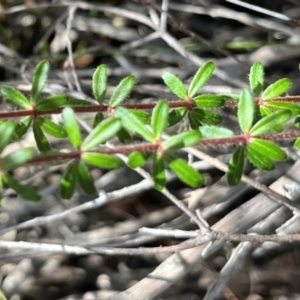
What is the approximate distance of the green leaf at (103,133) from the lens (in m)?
0.66

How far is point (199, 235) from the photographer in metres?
0.94

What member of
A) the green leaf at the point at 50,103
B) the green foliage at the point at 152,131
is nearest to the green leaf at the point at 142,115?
the green foliage at the point at 152,131

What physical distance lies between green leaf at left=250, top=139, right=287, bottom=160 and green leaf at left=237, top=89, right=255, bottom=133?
1.0 inches

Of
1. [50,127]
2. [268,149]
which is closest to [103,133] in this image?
[50,127]

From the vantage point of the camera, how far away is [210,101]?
81cm

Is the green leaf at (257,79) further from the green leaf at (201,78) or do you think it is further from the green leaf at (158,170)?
the green leaf at (158,170)

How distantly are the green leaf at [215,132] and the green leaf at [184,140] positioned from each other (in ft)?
0.22

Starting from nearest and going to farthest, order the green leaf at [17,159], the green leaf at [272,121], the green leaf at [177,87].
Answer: the green leaf at [17,159], the green leaf at [272,121], the green leaf at [177,87]

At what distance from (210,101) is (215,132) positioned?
8 centimetres

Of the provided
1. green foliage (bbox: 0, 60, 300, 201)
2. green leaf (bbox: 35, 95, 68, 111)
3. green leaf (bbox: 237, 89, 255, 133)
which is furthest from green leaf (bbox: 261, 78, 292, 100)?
green leaf (bbox: 35, 95, 68, 111)


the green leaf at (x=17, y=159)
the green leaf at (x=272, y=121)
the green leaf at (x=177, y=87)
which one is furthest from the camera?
the green leaf at (x=177, y=87)

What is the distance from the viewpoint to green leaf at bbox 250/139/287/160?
2.36ft

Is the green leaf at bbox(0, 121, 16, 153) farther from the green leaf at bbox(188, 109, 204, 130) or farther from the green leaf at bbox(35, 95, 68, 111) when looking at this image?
the green leaf at bbox(188, 109, 204, 130)

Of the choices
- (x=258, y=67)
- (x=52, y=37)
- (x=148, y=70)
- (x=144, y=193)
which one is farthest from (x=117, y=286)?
(x=52, y=37)
